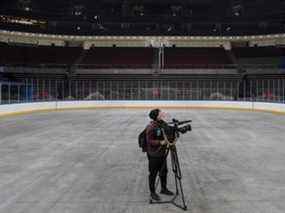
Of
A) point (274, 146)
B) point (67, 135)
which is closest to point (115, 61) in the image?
point (67, 135)

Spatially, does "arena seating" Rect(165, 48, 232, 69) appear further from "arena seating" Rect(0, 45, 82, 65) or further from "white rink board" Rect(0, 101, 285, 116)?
"arena seating" Rect(0, 45, 82, 65)

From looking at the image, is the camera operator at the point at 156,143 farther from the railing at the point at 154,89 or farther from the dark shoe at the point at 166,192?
the railing at the point at 154,89

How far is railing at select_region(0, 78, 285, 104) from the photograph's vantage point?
35.7m

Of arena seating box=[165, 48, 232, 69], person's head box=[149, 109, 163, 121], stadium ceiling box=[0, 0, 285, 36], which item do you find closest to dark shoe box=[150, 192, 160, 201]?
person's head box=[149, 109, 163, 121]

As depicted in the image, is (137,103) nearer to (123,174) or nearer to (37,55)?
(37,55)

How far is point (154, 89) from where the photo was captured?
122 ft

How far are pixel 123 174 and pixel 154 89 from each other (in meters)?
29.4

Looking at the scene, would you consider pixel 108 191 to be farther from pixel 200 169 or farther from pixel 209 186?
pixel 200 169

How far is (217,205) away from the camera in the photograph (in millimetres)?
5809

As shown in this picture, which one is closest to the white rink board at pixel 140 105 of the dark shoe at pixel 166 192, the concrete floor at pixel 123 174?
the concrete floor at pixel 123 174

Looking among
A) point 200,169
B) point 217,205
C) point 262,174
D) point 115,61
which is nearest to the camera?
point 217,205

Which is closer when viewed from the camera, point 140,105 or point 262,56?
point 140,105

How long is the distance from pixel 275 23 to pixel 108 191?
4403 centimetres

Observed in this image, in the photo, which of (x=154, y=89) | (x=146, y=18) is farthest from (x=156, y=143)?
(x=146, y=18)
